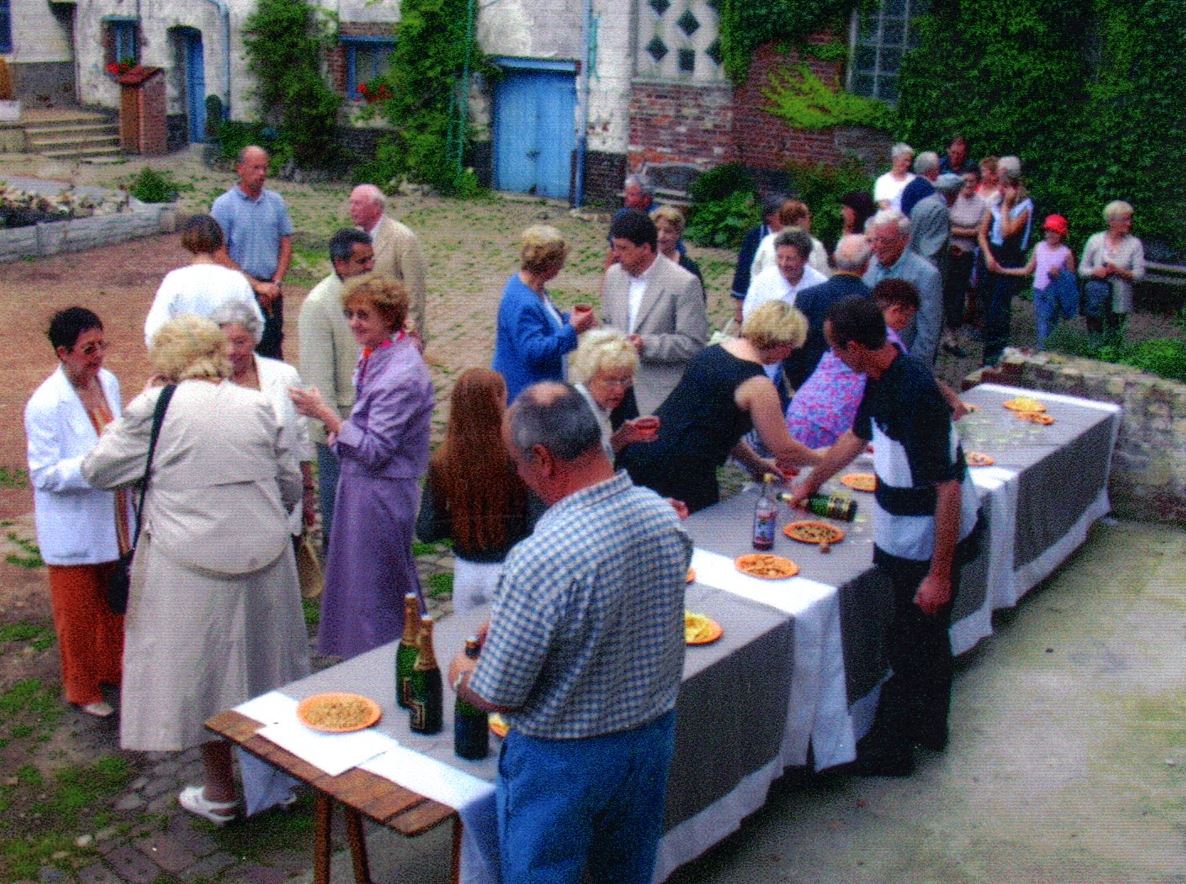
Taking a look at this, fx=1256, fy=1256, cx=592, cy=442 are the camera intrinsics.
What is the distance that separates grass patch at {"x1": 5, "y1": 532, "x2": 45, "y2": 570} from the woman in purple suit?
2.43 meters

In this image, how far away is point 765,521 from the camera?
518cm

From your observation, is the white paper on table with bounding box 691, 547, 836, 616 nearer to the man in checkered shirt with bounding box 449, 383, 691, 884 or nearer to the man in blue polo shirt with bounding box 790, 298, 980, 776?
the man in blue polo shirt with bounding box 790, 298, 980, 776

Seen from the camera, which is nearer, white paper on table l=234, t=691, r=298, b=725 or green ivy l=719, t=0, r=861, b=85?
white paper on table l=234, t=691, r=298, b=725

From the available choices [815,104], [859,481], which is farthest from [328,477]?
[815,104]

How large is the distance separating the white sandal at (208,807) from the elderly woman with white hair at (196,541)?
17 cm

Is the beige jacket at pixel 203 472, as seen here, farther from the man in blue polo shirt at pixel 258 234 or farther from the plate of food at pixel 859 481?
the man in blue polo shirt at pixel 258 234

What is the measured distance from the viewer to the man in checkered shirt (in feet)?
9.51

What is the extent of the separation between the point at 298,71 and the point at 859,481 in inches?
746

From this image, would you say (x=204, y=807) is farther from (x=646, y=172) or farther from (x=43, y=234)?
(x=646, y=172)

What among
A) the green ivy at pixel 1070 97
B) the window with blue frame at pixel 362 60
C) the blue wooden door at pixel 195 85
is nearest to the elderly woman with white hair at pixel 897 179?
the green ivy at pixel 1070 97

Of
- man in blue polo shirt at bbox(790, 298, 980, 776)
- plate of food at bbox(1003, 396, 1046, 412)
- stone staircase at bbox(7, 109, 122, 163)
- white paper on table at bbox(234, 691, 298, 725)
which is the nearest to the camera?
white paper on table at bbox(234, 691, 298, 725)

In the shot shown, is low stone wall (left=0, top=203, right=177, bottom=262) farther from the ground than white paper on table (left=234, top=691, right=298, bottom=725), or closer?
farther from the ground

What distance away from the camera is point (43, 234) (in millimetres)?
14953

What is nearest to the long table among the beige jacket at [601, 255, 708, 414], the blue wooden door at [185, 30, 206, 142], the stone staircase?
the beige jacket at [601, 255, 708, 414]
